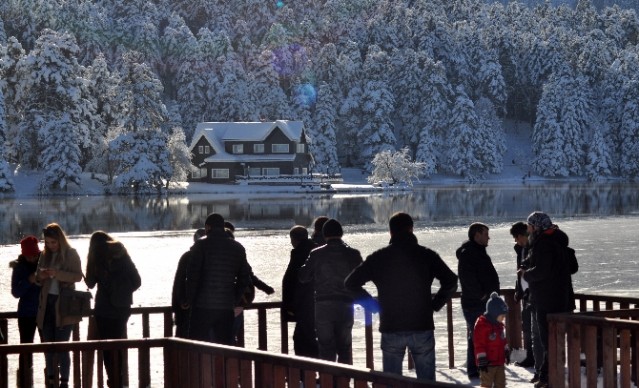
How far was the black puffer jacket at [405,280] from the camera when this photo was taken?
9297 mm

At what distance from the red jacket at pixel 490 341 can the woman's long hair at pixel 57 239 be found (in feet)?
13.7

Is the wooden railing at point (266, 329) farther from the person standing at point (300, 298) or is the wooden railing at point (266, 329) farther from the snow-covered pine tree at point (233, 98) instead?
the snow-covered pine tree at point (233, 98)

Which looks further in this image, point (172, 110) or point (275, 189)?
point (172, 110)

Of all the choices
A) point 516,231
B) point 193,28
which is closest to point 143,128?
point 193,28

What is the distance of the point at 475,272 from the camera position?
12164mm

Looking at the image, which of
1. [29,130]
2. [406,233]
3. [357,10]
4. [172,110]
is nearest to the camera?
[406,233]

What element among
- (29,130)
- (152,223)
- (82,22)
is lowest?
(152,223)

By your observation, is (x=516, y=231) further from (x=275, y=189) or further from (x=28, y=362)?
(x=275, y=189)

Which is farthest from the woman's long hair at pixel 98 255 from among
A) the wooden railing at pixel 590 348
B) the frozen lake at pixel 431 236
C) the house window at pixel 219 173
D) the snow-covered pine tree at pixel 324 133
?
the snow-covered pine tree at pixel 324 133

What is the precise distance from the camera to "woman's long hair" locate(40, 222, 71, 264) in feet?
37.0

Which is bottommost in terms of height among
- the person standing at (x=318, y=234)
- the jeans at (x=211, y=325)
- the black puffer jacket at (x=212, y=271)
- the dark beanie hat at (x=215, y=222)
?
the jeans at (x=211, y=325)

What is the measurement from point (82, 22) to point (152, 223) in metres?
80.1

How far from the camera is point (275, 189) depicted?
334 feet

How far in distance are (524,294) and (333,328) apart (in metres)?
2.60
